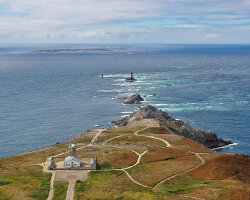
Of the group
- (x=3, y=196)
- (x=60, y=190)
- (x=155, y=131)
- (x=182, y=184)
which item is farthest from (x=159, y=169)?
(x=155, y=131)

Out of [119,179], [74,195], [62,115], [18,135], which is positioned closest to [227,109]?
[62,115]

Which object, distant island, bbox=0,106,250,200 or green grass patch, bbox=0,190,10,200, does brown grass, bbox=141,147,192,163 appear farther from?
green grass patch, bbox=0,190,10,200

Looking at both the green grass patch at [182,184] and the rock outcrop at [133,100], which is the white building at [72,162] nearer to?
the green grass patch at [182,184]


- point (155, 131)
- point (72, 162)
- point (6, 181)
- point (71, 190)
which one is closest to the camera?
point (71, 190)

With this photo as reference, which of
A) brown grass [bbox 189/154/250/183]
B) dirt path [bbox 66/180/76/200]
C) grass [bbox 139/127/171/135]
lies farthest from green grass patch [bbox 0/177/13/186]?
grass [bbox 139/127/171/135]

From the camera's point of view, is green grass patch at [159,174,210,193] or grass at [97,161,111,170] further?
grass at [97,161,111,170]

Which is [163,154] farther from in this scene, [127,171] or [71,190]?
[71,190]

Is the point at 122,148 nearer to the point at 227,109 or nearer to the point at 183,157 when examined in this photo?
the point at 183,157
